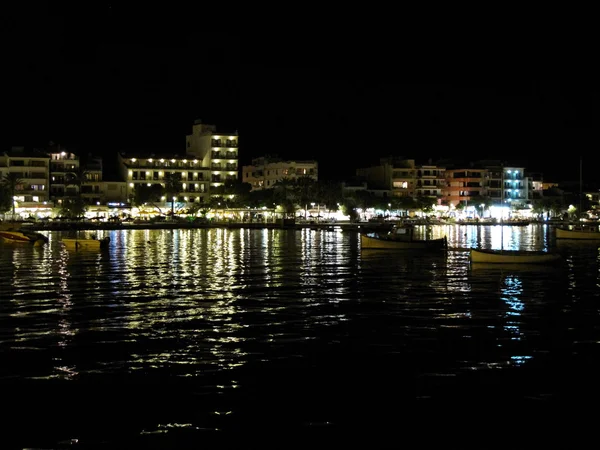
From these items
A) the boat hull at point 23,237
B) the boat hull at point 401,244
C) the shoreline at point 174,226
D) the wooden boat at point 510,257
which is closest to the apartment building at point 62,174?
the shoreline at point 174,226

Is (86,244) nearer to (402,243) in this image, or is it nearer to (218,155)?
(402,243)

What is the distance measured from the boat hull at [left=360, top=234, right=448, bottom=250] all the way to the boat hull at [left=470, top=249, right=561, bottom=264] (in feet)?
40.2

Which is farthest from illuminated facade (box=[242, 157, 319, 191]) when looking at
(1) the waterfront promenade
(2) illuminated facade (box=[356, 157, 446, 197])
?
(1) the waterfront promenade

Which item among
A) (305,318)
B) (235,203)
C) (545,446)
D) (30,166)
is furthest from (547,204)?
(545,446)

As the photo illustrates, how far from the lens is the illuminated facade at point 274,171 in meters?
133

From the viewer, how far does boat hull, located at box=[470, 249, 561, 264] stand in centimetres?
4331

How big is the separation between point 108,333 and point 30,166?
325ft

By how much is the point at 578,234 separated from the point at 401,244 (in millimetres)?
28057

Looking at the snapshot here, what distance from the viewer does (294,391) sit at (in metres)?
14.8

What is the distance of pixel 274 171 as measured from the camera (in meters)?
134

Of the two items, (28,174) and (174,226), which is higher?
(28,174)

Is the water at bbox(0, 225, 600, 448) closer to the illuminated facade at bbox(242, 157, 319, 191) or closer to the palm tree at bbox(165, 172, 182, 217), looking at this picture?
the palm tree at bbox(165, 172, 182, 217)

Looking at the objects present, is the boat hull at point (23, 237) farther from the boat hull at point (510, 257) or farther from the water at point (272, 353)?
the boat hull at point (510, 257)

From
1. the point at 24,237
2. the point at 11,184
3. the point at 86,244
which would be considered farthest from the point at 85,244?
A: the point at 11,184
